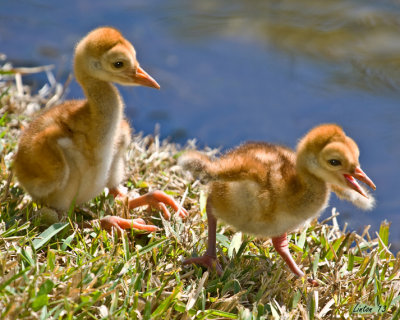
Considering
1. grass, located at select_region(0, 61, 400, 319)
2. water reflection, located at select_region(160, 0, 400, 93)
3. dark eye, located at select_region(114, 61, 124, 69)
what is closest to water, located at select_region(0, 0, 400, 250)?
water reflection, located at select_region(160, 0, 400, 93)

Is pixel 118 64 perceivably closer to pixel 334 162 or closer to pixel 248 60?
pixel 334 162

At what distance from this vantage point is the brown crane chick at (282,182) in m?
3.01

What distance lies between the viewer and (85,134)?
334 cm

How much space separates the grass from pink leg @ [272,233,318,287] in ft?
0.13

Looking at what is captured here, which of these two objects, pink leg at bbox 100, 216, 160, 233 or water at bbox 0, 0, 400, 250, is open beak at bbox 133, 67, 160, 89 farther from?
water at bbox 0, 0, 400, 250

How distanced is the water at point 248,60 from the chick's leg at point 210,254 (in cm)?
155

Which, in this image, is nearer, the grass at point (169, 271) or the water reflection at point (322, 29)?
the grass at point (169, 271)

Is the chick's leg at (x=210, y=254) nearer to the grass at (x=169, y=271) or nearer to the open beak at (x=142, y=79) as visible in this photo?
the grass at (x=169, y=271)

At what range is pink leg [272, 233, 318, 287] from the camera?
127 inches

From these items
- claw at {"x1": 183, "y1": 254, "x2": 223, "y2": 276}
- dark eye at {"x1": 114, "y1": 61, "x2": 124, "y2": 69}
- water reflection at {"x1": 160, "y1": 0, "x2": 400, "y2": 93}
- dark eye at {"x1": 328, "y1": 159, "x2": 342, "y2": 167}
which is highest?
dark eye at {"x1": 114, "y1": 61, "x2": 124, "y2": 69}

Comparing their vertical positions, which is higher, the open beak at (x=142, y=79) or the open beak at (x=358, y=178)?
the open beak at (x=142, y=79)

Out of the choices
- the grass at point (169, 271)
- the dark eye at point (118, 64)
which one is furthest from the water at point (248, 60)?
the dark eye at point (118, 64)

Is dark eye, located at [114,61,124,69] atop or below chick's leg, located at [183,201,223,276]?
atop

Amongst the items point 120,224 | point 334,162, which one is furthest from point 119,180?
point 334,162
